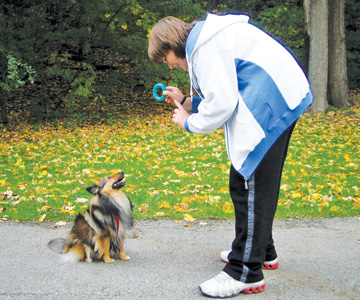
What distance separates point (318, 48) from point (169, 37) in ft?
38.1

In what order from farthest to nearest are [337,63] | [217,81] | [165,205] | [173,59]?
[337,63] < [165,205] < [173,59] < [217,81]

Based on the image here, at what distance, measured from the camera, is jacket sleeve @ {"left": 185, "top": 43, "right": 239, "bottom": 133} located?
8.70 ft

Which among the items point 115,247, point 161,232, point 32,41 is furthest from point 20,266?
point 32,41

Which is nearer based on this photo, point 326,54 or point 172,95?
point 172,95

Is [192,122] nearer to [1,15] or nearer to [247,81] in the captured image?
[247,81]

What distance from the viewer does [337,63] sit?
14562mm

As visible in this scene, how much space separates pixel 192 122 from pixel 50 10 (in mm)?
12915

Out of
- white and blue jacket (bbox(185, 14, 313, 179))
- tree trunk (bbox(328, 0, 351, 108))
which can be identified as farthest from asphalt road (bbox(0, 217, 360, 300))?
tree trunk (bbox(328, 0, 351, 108))

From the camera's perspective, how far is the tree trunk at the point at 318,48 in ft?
43.4

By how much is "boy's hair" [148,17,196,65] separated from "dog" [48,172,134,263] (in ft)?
4.19

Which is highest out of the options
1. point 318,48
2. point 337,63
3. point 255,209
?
point 318,48

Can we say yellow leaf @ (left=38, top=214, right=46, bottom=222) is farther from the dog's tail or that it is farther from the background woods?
the background woods

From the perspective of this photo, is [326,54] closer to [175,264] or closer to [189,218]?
[189,218]

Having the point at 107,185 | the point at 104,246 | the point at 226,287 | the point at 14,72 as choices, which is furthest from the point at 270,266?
the point at 14,72
